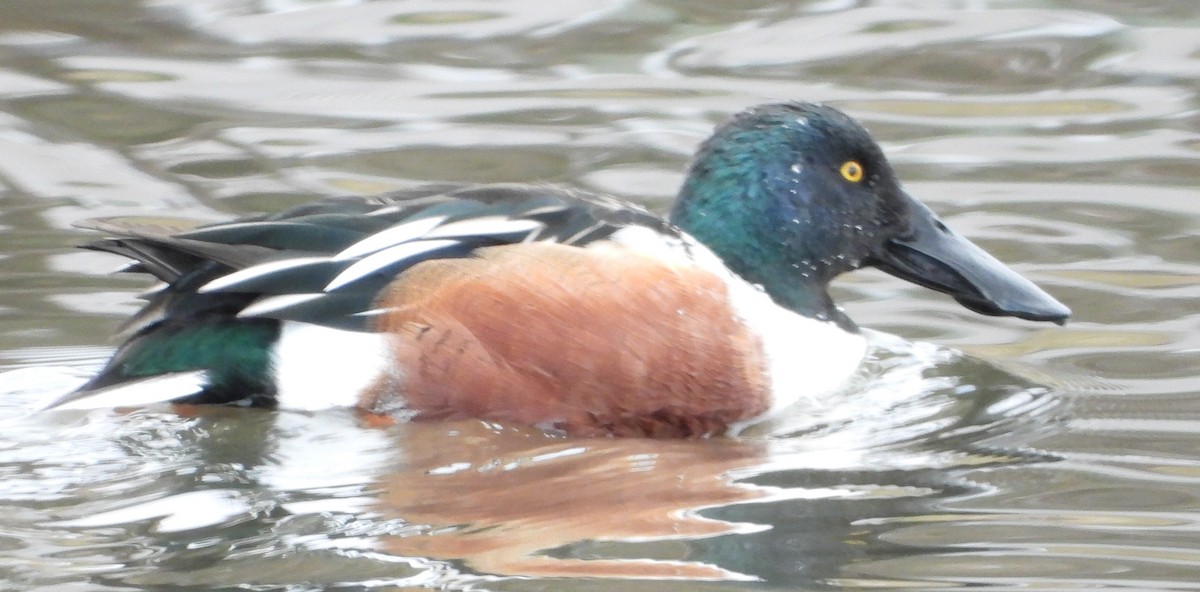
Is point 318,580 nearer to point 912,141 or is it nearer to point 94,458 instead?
point 94,458

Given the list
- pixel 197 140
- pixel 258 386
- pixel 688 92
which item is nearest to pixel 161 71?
pixel 197 140

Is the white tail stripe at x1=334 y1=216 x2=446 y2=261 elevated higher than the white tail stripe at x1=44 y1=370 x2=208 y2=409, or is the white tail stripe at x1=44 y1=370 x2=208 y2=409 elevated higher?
the white tail stripe at x1=334 y1=216 x2=446 y2=261

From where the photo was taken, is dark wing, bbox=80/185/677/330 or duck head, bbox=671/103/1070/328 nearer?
dark wing, bbox=80/185/677/330

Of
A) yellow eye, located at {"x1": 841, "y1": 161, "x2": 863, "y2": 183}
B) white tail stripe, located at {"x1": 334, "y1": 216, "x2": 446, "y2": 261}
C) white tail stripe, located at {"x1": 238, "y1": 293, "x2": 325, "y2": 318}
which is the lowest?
white tail stripe, located at {"x1": 238, "y1": 293, "x2": 325, "y2": 318}

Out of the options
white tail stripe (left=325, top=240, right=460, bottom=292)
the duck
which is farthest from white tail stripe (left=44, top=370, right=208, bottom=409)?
white tail stripe (left=325, top=240, right=460, bottom=292)

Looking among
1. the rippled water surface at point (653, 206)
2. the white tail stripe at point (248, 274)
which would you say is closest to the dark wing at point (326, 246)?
the white tail stripe at point (248, 274)

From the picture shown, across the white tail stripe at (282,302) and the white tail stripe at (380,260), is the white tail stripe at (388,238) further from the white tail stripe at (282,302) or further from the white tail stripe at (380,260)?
the white tail stripe at (282,302)

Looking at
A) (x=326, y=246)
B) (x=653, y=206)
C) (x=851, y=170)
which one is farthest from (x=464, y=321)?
(x=653, y=206)

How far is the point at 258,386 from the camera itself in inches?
195

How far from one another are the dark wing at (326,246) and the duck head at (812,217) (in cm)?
38

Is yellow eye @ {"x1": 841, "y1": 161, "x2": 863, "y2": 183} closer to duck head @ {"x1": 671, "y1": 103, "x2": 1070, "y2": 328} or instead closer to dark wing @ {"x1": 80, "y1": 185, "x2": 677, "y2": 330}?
duck head @ {"x1": 671, "y1": 103, "x2": 1070, "y2": 328}

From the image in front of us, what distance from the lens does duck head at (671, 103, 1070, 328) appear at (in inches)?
210

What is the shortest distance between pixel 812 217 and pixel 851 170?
200 millimetres

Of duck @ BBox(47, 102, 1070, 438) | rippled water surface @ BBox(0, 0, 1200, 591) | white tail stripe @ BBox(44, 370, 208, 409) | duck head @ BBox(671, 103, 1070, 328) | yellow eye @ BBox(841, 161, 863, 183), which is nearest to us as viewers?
rippled water surface @ BBox(0, 0, 1200, 591)
